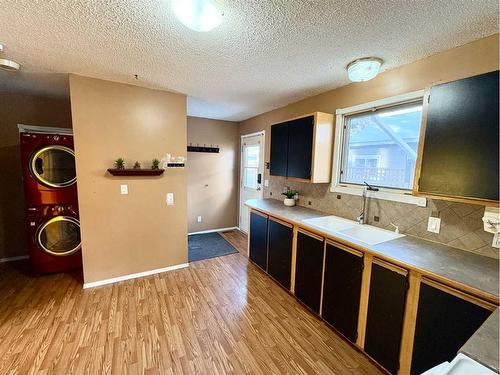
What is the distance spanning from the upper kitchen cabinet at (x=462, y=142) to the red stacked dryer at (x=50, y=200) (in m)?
3.82

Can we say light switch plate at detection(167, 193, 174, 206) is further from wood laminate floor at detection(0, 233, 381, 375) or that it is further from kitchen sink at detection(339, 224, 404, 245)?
kitchen sink at detection(339, 224, 404, 245)

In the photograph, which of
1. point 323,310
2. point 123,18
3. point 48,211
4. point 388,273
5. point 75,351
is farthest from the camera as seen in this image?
point 48,211

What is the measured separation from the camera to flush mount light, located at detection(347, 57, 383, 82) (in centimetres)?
188

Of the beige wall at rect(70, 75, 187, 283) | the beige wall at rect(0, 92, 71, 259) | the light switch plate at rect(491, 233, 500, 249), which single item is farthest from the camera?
the beige wall at rect(0, 92, 71, 259)

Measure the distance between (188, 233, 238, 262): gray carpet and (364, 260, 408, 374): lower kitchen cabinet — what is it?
243cm

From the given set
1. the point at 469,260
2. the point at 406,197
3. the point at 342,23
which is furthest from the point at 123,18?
the point at 469,260

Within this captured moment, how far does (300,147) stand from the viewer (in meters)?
2.75

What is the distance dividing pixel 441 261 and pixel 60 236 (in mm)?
4080

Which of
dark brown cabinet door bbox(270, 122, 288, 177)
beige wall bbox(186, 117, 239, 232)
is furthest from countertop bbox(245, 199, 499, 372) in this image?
beige wall bbox(186, 117, 239, 232)

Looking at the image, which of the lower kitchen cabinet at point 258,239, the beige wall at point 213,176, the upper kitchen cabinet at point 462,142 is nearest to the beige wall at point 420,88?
the upper kitchen cabinet at point 462,142

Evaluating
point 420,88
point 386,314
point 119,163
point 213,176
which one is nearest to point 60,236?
point 119,163

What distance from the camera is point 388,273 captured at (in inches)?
60.8

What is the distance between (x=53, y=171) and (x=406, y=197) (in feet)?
13.3

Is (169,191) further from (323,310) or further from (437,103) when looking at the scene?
(437,103)
